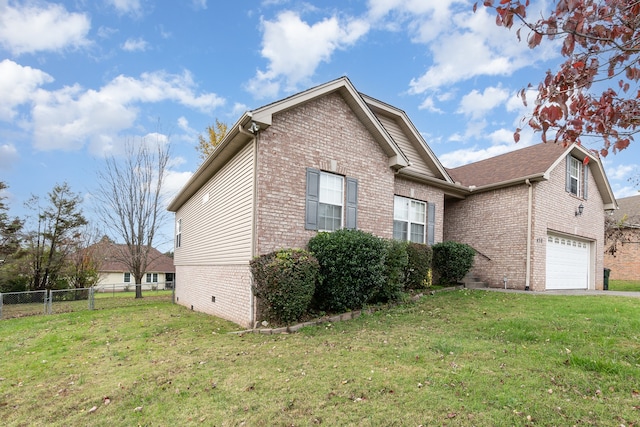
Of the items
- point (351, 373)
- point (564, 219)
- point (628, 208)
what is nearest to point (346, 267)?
point (351, 373)

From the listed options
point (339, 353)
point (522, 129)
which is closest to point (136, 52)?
point (339, 353)

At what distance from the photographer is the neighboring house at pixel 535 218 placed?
1266 cm

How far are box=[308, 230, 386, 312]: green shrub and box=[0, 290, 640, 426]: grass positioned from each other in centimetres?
61

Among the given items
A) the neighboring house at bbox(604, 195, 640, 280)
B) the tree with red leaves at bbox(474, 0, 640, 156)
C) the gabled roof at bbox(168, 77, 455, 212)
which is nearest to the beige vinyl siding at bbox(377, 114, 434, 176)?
the gabled roof at bbox(168, 77, 455, 212)

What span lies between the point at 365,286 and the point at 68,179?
21310 millimetres

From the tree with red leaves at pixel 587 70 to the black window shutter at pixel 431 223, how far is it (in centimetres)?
937

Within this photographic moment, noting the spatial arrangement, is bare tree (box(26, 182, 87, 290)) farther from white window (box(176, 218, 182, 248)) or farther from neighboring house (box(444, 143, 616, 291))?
neighboring house (box(444, 143, 616, 291))

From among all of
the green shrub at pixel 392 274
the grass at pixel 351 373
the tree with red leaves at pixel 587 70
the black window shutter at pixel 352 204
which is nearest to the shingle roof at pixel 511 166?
the grass at pixel 351 373

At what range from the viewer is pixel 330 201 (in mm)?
9328

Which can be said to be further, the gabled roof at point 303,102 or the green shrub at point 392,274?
the green shrub at point 392,274

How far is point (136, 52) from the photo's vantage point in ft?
39.7

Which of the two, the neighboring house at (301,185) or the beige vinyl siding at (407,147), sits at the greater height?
the beige vinyl siding at (407,147)

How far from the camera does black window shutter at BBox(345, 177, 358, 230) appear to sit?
31.1 feet

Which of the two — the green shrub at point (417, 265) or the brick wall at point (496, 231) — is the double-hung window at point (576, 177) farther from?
the green shrub at point (417, 265)
